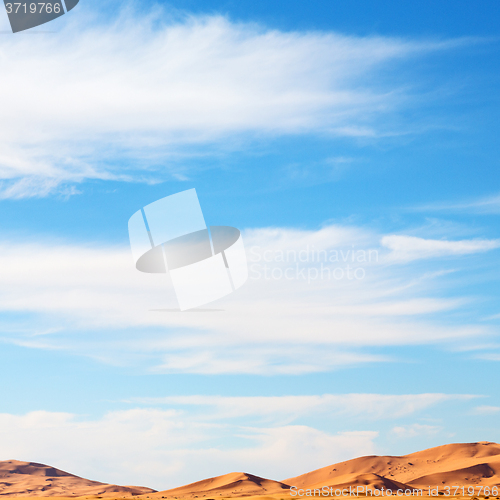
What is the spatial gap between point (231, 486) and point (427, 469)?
40563 millimetres

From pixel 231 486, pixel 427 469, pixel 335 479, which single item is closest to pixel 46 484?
pixel 231 486

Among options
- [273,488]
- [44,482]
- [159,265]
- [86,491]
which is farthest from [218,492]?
[159,265]

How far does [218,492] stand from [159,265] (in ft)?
218

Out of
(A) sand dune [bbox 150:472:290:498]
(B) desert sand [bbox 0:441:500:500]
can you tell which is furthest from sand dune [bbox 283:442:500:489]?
(A) sand dune [bbox 150:472:290:498]

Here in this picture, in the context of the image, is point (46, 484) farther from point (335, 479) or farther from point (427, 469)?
point (427, 469)

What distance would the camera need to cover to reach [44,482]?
11862 centimetres

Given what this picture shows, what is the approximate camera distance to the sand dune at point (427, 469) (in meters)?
93.1

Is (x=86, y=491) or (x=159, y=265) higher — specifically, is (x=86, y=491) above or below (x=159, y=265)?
below

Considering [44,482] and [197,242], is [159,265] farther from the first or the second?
[44,482]

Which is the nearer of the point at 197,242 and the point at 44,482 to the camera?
the point at 197,242

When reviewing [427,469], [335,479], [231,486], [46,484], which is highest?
[46,484]

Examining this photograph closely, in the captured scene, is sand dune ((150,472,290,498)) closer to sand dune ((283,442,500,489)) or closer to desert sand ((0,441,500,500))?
desert sand ((0,441,500,500))

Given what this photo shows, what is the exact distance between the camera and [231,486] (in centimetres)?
9600

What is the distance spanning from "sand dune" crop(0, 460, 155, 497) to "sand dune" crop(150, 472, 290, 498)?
A: 11.7 m
